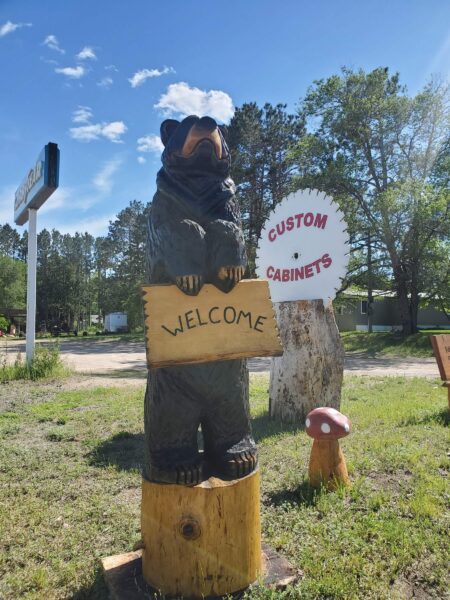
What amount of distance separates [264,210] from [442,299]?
8494 mm

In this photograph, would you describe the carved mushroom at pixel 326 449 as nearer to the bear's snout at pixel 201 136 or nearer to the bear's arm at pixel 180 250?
the bear's arm at pixel 180 250

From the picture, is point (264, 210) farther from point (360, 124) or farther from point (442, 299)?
point (442, 299)

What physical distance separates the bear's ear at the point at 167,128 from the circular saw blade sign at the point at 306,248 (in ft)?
11.0

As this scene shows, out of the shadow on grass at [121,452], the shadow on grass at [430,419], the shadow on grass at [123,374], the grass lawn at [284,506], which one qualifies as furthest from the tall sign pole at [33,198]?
the shadow on grass at [430,419]

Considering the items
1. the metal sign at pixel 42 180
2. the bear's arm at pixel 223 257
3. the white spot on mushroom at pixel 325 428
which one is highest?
the metal sign at pixel 42 180

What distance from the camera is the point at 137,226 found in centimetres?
3362

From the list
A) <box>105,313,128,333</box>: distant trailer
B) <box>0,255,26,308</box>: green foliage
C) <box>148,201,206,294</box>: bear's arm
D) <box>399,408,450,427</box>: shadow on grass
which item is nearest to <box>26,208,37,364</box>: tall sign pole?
<box>399,408,450,427</box>: shadow on grass

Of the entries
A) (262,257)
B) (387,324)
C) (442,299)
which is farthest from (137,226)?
(262,257)

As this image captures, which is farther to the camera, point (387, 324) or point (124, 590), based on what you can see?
point (387, 324)

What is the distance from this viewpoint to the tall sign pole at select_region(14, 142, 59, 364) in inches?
341

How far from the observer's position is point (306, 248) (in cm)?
553

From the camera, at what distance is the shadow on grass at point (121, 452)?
13.1 ft

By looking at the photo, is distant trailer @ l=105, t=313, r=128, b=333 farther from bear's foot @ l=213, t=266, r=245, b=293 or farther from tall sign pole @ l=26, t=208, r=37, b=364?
bear's foot @ l=213, t=266, r=245, b=293

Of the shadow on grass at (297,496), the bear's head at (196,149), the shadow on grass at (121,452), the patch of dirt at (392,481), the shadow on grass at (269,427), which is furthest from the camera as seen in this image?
the shadow on grass at (269,427)
